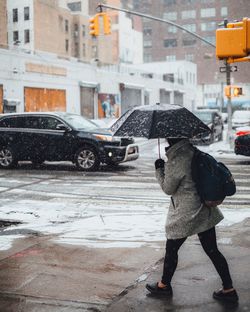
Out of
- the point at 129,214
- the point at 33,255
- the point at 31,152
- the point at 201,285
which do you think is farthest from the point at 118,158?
the point at 201,285

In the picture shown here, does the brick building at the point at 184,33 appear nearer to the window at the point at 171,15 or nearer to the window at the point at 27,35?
the window at the point at 171,15

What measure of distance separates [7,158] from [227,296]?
1197 cm

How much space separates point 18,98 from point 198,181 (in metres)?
28.8

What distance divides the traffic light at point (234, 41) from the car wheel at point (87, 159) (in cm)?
658

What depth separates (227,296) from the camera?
4562 millimetres

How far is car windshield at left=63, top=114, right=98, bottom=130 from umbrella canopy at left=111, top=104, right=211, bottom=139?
10.3 m

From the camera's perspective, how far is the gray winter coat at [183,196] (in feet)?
14.6

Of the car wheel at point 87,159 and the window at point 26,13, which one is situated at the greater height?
the window at point 26,13

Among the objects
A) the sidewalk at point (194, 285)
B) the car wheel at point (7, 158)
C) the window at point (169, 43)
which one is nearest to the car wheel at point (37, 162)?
the car wheel at point (7, 158)

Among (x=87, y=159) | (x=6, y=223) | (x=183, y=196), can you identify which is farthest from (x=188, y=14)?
(x=183, y=196)

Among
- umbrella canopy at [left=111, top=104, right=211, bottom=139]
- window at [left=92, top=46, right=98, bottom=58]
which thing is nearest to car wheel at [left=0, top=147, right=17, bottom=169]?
umbrella canopy at [left=111, top=104, right=211, bottom=139]

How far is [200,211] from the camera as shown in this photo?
4473 millimetres

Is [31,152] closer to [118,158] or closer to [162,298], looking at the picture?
[118,158]

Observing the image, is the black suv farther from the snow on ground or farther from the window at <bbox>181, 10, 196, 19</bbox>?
the window at <bbox>181, 10, 196, 19</bbox>
